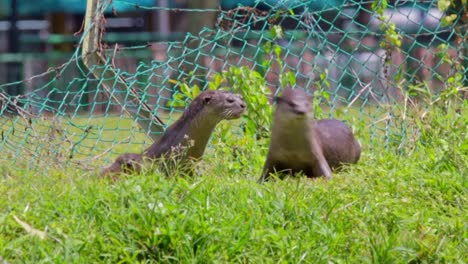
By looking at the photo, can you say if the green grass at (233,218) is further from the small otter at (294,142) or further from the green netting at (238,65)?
the green netting at (238,65)

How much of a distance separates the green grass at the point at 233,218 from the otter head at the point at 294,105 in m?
0.64

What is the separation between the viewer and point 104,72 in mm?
8812

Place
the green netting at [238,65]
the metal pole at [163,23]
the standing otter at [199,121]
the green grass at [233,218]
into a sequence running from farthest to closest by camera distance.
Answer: the metal pole at [163,23], the green netting at [238,65], the standing otter at [199,121], the green grass at [233,218]

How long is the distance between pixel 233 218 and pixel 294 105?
194 cm

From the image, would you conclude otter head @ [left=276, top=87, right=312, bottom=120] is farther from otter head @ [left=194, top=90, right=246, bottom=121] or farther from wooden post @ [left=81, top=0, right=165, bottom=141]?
wooden post @ [left=81, top=0, right=165, bottom=141]

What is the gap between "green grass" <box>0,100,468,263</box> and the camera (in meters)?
5.39

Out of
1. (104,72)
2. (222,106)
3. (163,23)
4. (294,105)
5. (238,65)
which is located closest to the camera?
(294,105)

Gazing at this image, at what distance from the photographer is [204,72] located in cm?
1021

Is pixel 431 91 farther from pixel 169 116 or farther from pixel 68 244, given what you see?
pixel 68 244

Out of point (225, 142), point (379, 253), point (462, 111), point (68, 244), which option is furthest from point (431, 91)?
point (68, 244)

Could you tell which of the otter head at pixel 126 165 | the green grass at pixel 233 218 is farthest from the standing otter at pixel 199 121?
the green grass at pixel 233 218

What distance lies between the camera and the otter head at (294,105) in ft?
24.8

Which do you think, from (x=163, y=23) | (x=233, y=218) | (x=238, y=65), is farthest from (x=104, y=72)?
(x=163, y=23)

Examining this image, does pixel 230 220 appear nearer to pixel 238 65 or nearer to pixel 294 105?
pixel 294 105
